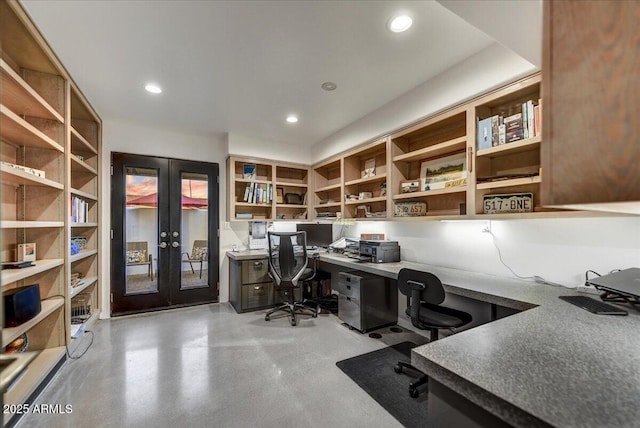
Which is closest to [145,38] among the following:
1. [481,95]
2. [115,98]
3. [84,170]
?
[115,98]

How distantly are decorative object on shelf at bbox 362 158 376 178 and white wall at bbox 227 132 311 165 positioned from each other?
4.01ft

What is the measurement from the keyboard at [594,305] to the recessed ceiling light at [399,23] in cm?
200

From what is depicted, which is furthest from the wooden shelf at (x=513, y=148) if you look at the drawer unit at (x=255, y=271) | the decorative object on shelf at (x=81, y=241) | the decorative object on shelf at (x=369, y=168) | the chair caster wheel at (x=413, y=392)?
the decorative object on shelf at (x=81, y=241)

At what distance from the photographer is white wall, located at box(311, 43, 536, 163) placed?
81.6 inches

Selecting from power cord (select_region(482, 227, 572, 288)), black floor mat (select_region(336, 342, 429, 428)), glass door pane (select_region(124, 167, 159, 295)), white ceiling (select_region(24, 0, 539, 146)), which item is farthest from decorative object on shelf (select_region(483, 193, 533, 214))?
glass door pane (select_region(124, 167, 159, 295))

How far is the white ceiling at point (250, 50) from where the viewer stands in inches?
71.0

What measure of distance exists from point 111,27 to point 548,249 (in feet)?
11.7

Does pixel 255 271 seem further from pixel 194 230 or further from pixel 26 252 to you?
pixel 26 252

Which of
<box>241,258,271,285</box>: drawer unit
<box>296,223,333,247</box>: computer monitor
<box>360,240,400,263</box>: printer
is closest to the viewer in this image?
<box>360,240,400,263</box>: printer

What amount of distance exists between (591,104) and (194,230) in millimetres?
4540

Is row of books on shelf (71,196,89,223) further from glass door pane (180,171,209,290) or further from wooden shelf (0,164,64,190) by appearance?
glass door pane (180,171,209,290)

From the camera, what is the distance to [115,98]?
304 centimetres

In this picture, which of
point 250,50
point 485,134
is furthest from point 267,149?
point 485,134

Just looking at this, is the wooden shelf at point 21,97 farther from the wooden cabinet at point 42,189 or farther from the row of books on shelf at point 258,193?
the row of books on shelf at point 258,193
